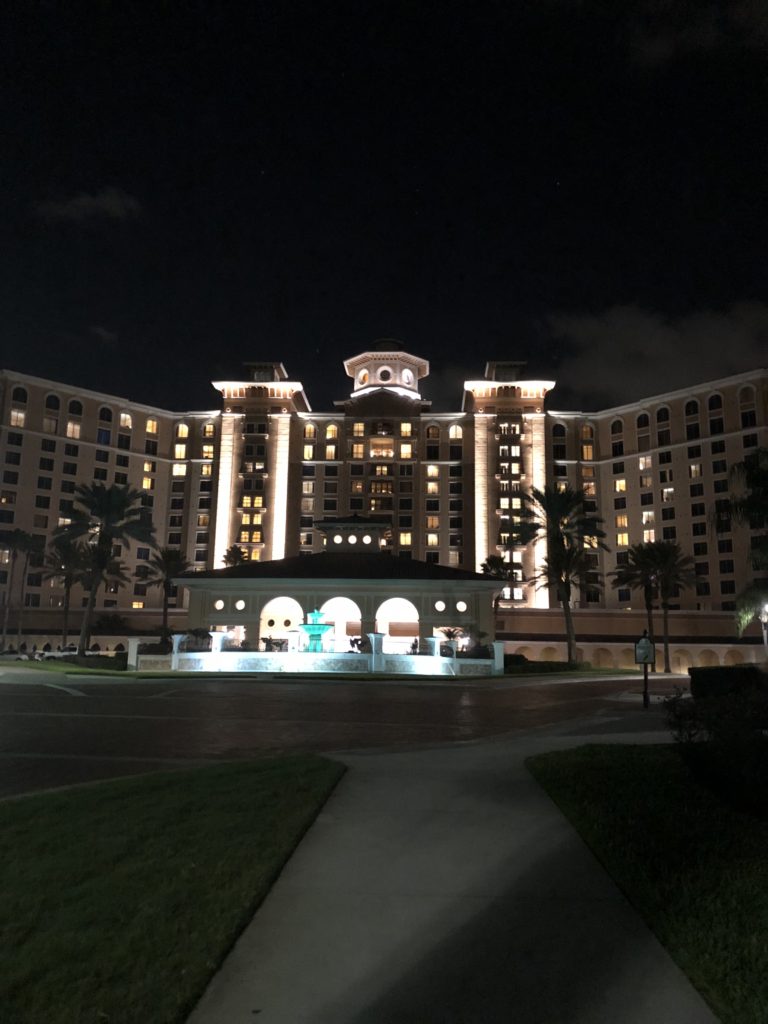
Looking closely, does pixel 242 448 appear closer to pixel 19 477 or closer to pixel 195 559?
pixel 195 559

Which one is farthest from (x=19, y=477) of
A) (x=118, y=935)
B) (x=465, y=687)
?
(x=118, y=935)

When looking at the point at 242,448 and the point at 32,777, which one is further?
the point at 242,448

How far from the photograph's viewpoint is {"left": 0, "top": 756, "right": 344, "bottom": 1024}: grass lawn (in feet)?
13.5

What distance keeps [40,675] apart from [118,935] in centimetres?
3432

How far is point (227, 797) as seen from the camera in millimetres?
8352

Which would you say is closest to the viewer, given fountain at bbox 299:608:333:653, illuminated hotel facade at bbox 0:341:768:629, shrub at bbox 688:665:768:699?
shrub at bbox 688:665:768:699

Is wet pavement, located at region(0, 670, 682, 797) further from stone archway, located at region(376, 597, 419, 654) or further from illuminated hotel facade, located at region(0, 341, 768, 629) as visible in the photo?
illuminated hotel facade, located at region(0, 341, 768, 629)

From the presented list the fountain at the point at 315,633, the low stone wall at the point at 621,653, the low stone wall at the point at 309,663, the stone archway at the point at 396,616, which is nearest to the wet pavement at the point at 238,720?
the low stone wall at the point at 309,663

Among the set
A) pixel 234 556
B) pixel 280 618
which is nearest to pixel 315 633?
pixel 280 618

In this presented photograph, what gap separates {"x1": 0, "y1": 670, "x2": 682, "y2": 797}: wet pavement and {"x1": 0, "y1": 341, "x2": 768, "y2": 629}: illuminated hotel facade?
71.5 m

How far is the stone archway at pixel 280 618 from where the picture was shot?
185 ft

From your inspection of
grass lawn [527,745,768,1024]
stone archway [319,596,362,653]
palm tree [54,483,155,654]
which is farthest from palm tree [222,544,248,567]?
grass lawn [527,745,768,1024]

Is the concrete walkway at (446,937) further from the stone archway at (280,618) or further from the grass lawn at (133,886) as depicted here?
the stone archway at (280,618)

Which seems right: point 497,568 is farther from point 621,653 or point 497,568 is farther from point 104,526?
point 104,526
